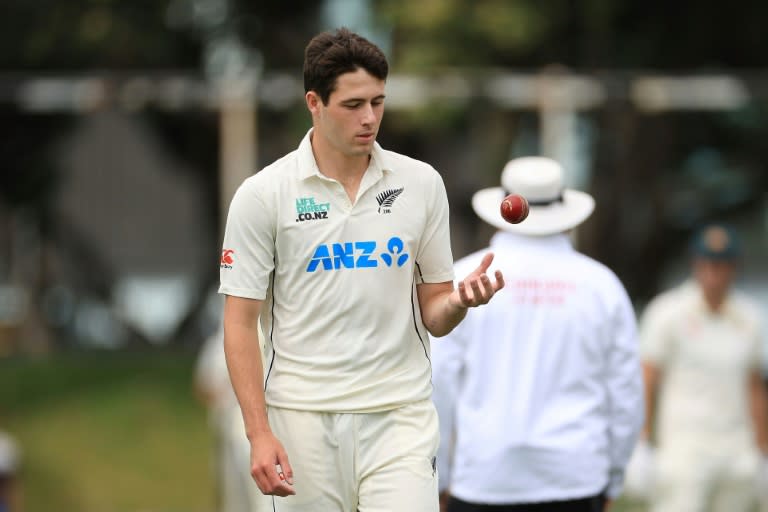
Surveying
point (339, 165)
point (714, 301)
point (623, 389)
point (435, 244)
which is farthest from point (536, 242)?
point (714, 301)

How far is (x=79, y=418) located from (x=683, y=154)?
28.5 ft

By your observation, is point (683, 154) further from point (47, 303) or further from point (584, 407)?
point (584, 407)

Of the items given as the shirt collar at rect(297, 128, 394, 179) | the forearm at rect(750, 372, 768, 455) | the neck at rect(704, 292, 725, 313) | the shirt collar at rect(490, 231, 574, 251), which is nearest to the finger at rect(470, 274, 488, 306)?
the shirt collar at rect(297, 128, 394, 179)

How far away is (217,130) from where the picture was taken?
70.4ft

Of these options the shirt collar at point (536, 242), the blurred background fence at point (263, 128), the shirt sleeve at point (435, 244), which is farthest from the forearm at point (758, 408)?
the blurred background fence at point (263, 128)

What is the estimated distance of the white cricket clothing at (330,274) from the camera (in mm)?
4652

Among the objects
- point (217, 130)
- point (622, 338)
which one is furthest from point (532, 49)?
point (622, 338)

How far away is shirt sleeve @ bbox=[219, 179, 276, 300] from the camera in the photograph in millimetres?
4652

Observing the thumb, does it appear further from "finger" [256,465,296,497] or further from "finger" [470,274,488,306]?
"finger" [470,274,488,306]

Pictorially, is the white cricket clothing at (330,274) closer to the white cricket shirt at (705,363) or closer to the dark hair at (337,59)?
the dark hair at (337,59)

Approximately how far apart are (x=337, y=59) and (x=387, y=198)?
454 millimetres

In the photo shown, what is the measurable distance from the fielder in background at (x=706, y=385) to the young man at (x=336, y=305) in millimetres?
4451

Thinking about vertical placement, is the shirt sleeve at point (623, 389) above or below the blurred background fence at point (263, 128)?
below

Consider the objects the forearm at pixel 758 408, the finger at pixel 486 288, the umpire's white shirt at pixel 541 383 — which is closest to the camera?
the finger at pixel 486 288
